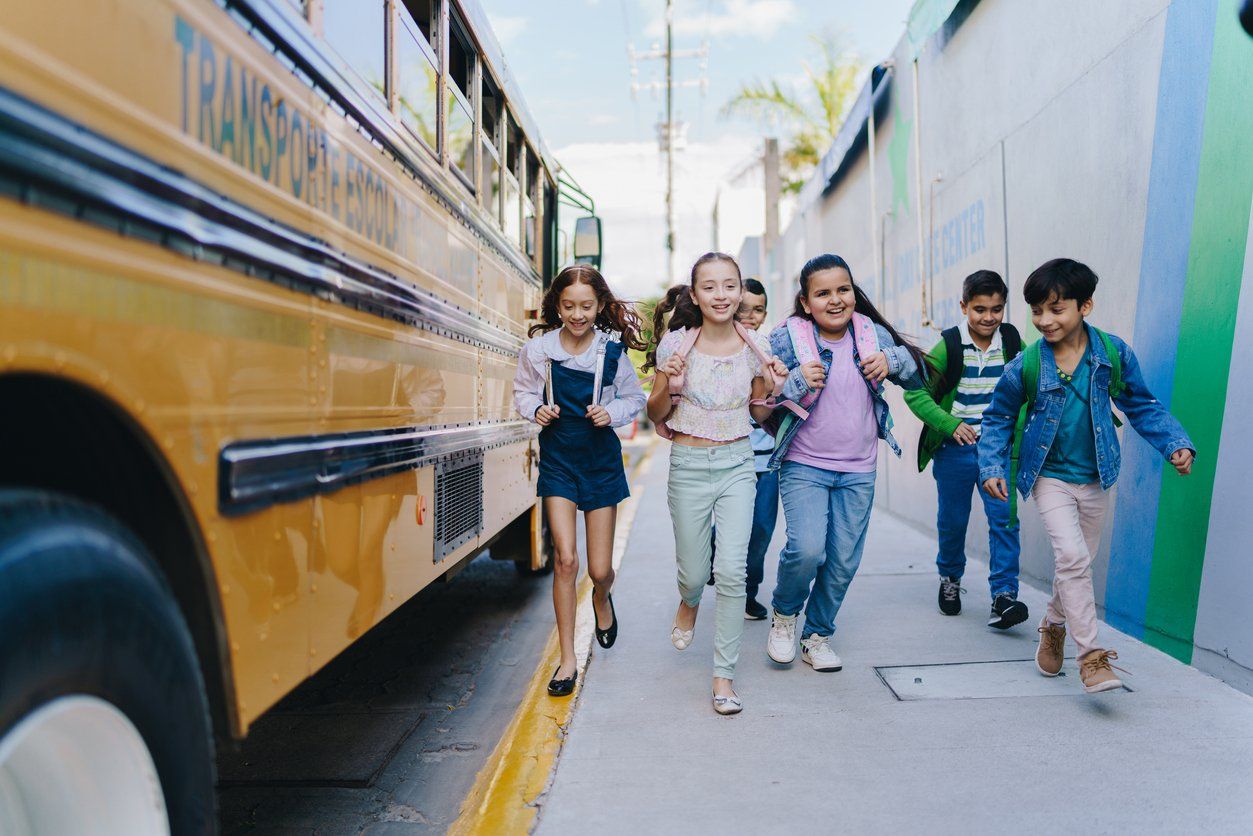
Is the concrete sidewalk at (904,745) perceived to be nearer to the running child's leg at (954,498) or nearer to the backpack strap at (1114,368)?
the running child's leg at (954,498)

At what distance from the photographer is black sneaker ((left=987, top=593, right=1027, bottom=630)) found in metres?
4.68

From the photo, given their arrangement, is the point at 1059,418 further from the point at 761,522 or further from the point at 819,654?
the point at 761,522

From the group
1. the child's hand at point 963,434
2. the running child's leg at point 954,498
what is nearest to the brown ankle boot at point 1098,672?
the child's hand at point 963,434

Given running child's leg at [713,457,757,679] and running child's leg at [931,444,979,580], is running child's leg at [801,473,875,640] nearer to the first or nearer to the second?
running child's leg at [713,457,757,679]

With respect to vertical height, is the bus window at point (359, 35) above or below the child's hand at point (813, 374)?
above

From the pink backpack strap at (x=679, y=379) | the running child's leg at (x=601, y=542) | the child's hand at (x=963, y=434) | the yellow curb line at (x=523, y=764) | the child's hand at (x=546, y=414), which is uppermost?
the pink backpack strap at (x=679, y=379)

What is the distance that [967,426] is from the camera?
4.54m

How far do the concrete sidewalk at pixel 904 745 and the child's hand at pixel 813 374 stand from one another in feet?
3.93

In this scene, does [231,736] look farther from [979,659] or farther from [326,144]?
[979,659]

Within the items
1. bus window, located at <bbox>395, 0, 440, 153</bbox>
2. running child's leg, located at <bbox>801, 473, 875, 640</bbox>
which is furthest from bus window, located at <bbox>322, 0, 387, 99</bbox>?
running child's leg, located at <bbox>801, 473, 875, 640</bbox>

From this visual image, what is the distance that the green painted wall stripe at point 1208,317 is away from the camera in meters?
3.74

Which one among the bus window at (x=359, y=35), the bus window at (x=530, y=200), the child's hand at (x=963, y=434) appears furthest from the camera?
the bus window at (x=530, y=200)

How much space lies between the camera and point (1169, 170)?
424 cm

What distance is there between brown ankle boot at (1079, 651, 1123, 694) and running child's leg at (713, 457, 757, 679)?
120 centimetres
